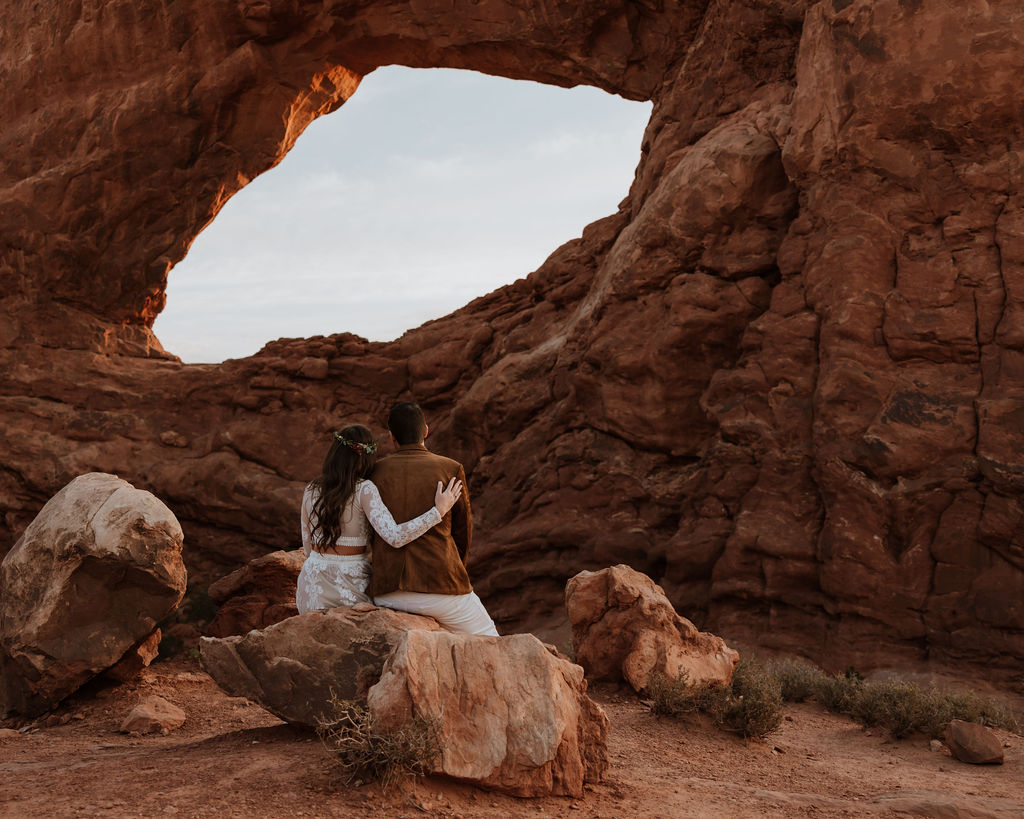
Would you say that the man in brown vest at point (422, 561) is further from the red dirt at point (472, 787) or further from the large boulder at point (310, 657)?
the red dirt at point (472, 787)

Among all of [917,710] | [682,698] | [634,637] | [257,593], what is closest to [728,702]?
[682,698]

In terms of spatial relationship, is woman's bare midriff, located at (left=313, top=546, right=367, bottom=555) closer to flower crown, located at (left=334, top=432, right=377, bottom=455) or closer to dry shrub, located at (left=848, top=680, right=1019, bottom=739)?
flower crown, located at (left=334, top=432, right=377, bottom=455)

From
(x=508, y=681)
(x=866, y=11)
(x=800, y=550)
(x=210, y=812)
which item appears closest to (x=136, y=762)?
(x=210, y=812)

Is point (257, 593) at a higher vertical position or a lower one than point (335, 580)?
lower

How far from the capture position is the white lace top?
4707mm

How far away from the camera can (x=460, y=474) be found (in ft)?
16.4

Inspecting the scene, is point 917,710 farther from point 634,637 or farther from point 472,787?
point 472,787

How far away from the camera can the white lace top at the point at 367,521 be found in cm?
471

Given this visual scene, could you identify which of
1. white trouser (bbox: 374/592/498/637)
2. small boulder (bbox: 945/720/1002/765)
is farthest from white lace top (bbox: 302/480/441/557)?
small boulder (bbox: 945/720/1002/765)

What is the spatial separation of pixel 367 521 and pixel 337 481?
28 cm

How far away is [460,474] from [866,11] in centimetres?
723

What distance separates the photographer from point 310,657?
473 cm

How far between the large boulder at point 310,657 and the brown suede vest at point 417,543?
0.18 meters

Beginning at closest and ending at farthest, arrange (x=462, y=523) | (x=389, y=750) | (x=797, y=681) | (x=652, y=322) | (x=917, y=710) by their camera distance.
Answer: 1. (x=389, y=750)
2. (x=462, y=523)
3. (x=917, y=710)
4. (x=797, y=681)
5. (x=652, y=322)
